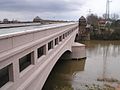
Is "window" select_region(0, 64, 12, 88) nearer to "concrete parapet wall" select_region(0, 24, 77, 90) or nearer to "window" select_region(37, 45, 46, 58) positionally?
"concrete parapet wall" select_region(0, 24, 77, 90)

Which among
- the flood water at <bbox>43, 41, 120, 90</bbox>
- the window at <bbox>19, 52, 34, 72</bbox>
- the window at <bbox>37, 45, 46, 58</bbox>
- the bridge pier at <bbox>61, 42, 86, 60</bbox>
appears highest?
the window at <bbox>37, 45, 46, 58</bbox>

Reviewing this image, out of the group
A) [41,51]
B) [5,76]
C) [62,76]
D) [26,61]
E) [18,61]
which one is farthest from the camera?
[62,76]

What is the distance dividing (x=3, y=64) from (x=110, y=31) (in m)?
62.2

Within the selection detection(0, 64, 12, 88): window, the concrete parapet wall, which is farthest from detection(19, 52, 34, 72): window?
detection(0, 64, 12, 88): window

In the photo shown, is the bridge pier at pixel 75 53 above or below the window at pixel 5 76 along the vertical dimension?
below

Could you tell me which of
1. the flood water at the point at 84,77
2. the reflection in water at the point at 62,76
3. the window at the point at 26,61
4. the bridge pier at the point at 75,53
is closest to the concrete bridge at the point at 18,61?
the window at the point at 26,61

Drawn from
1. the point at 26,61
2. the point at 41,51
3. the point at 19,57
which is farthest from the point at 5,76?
the point at 41,51

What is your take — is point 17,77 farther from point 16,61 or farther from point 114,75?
point 114,75

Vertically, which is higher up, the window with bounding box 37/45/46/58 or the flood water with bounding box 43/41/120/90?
the window with bounding box 37/45/46/58

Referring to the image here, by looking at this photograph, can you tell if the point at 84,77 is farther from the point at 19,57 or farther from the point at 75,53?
the point at 19,57

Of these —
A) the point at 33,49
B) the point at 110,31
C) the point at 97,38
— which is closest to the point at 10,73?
the point at 33,49

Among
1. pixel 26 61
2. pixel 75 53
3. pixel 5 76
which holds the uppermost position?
pixel 26 61

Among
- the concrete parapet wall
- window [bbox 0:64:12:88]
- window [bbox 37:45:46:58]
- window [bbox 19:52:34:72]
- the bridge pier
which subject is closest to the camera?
the concrete parapet wall

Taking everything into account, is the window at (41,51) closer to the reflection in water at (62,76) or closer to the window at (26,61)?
the window at (26,61)
